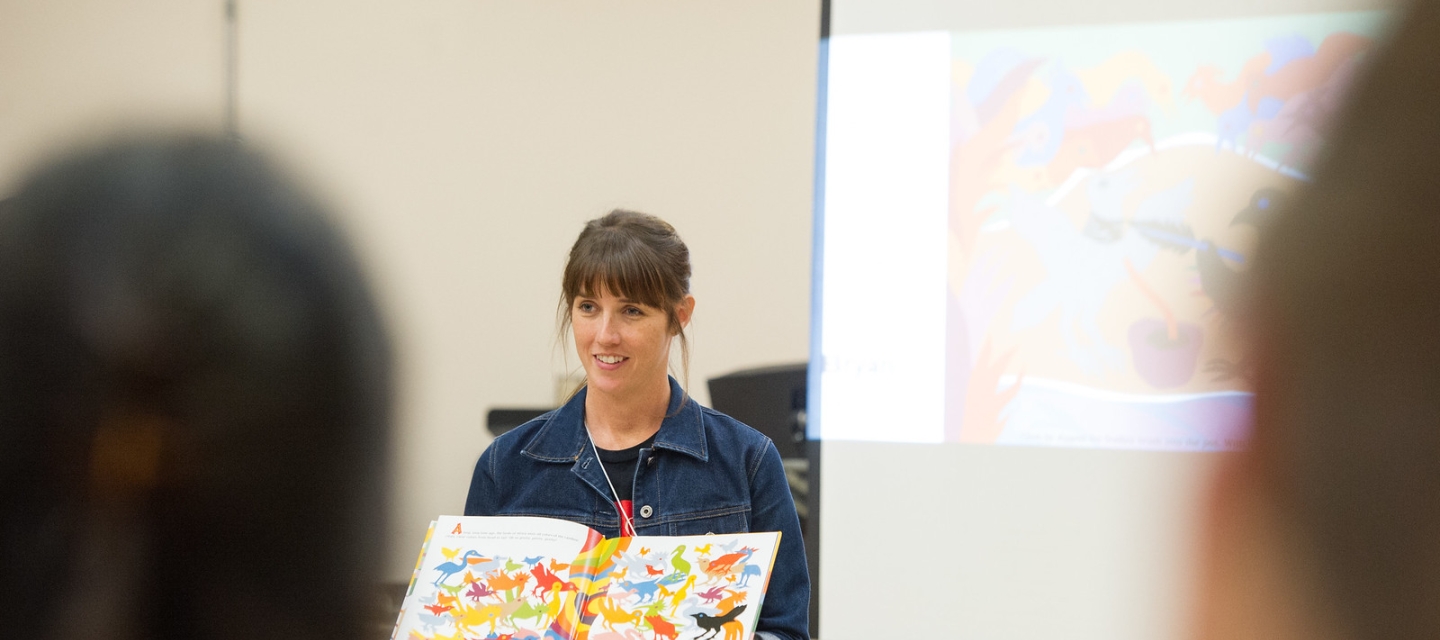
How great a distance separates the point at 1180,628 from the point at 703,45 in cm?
160

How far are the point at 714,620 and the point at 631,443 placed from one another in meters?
0.38

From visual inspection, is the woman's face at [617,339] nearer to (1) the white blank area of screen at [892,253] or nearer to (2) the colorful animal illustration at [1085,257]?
(1) the white blank area of screen at [892,253]

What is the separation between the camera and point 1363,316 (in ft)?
1.19

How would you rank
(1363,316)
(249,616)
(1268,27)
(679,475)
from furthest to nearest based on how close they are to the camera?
(1268,27)
(679,475)
(249,616)
(1363,316)

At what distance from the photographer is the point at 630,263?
3.71ft

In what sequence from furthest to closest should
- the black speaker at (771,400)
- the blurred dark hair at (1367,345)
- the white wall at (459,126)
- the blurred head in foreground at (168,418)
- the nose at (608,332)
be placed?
the white wall at (459,126), the black speaker at (771,400), the blurred head in foreground at (168,418), the nose at (608,332), the blurred dark hair at (1367,345)

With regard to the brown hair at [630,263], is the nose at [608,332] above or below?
below

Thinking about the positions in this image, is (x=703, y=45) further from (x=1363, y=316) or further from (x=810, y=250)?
(x=1363, y=316)

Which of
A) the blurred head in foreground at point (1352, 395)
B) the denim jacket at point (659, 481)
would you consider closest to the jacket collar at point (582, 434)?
the denim jacket at point (659, 481)

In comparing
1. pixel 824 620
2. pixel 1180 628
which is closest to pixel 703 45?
pixel 824 620

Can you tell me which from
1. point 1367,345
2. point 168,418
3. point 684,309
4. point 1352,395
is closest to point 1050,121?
point 684,309

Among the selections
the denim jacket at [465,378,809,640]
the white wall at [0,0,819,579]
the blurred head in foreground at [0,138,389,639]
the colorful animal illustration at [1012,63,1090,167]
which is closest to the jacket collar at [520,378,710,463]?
the denim jacket at [465,378,809,640]

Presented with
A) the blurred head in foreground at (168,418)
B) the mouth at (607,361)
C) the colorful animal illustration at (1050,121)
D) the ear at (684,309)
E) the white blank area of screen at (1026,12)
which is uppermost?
the white blank area of screen at (1026,12)

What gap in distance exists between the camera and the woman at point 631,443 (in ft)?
3.73
